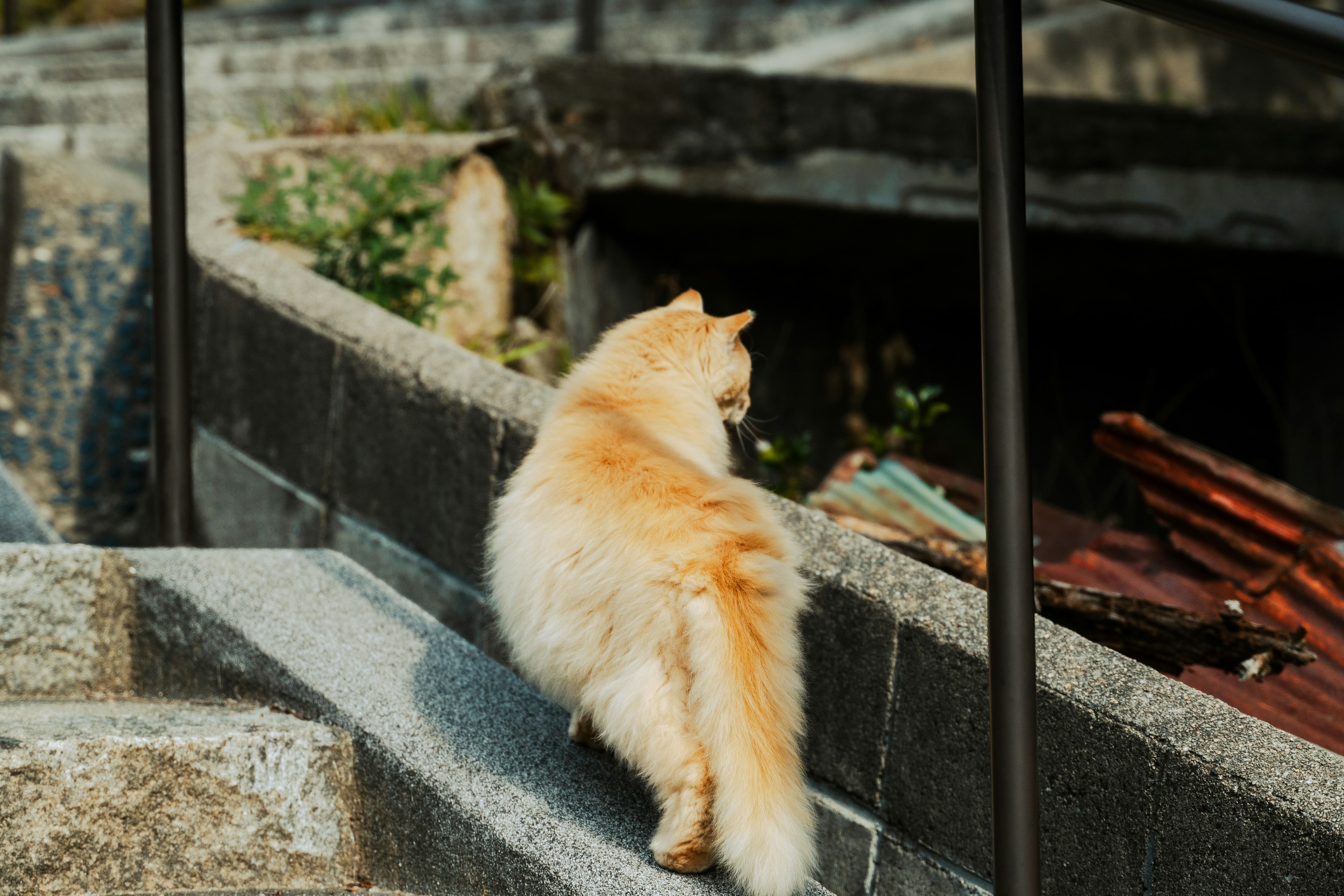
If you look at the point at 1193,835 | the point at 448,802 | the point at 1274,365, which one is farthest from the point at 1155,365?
the point at 448,802

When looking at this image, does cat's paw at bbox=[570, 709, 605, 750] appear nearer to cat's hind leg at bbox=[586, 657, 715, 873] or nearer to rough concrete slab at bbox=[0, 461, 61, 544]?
cat's hind leg at bbox=[586, 657, 715, 873]

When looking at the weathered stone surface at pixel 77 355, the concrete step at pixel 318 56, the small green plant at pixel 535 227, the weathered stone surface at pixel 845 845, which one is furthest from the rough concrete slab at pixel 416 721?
the concrete step at pixel 318 56

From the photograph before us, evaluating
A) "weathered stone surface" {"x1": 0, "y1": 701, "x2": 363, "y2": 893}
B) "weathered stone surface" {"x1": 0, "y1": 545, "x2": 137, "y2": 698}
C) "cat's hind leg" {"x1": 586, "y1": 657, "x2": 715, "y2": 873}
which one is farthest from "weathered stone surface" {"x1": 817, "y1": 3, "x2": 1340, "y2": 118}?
"weathered stone surface" {"x1": 0, "y1": 701, "x2": 363, "y2": 893}

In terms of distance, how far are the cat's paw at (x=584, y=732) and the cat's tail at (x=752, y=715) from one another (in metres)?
0.44

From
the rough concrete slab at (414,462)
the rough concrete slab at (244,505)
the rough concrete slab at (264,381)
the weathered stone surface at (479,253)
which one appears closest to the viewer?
the rough concrete slab at (414,462)

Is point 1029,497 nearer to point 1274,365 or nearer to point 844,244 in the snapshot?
point 844,244

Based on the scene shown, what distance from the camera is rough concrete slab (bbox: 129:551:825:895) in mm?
1925

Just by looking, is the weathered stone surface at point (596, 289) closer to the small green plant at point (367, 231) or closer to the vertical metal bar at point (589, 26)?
the small green plant at point (367, 231)

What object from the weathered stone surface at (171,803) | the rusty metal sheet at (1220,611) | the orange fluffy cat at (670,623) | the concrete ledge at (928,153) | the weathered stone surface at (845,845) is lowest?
the weathered stone surface at (845,845)

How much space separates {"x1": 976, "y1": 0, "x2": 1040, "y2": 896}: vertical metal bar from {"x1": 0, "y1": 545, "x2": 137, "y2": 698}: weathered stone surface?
211cm

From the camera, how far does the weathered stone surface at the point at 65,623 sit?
2418 mm

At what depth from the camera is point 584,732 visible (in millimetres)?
2299

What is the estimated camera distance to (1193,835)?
5.98ft

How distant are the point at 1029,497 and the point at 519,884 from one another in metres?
1.11
